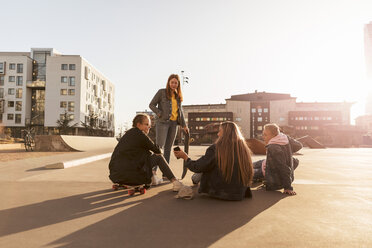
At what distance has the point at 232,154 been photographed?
122 inches

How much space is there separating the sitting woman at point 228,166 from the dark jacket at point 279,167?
2.54ft

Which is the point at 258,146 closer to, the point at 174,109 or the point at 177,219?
the point at 174,109

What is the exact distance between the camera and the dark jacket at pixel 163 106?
198 inches

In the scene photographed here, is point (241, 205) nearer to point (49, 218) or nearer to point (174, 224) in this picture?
point (174, 224)

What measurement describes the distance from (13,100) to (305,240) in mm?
65481

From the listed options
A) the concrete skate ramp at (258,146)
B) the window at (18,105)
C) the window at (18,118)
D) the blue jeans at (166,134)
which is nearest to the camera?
the blue jeans at (166,134)

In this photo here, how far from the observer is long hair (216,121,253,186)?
10.1 feet

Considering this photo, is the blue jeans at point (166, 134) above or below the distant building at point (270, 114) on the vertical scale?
below

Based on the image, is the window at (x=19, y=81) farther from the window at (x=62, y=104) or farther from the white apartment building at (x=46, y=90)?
the window at (x=62, y=104)

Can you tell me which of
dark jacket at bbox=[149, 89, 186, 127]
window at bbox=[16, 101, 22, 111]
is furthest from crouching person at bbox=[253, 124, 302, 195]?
window at bbox=[16, 101, 22, 111]

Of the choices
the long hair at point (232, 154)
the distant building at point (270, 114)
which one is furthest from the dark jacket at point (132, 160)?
the distant building at point (270, 114)

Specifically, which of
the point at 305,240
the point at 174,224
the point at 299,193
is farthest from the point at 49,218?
the point at 299,193

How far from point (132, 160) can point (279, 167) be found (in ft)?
7.13

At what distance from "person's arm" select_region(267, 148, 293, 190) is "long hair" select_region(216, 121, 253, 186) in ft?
2.55
